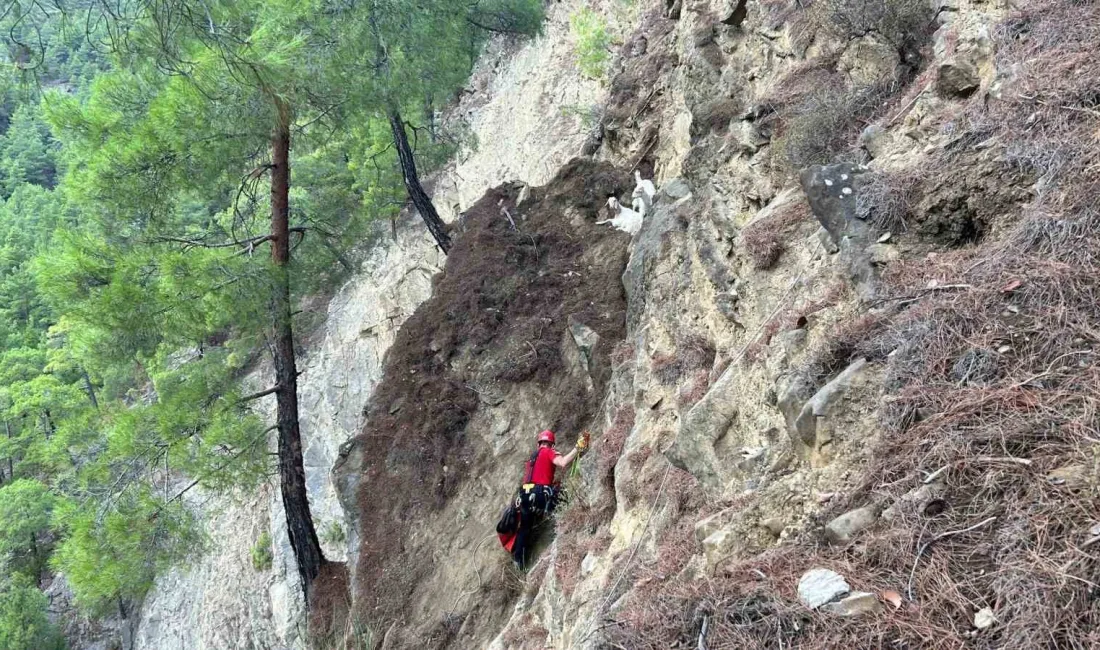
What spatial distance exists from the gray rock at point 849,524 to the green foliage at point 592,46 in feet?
38.8

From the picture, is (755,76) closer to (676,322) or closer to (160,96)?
(676,322)

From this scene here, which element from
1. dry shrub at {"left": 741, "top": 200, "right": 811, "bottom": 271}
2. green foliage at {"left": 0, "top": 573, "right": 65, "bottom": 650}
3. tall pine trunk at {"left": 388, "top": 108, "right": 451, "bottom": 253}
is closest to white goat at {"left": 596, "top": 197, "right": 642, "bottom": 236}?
tall pine trunk at {"left": 388, "top": 108, "right": 451, "bottom": 253}

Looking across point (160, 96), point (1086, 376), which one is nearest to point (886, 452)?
point (1086, 376)

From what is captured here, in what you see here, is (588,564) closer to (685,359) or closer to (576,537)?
(576,537)

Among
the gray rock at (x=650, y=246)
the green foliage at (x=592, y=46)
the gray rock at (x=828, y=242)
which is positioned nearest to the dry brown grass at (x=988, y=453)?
the gray rock at (x=828, y=242)

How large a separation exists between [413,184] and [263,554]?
726 cm

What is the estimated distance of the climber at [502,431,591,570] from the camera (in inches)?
289

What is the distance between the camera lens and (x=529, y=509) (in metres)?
7.34

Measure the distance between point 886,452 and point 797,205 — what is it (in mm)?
3116

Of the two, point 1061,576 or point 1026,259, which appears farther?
point 1026,259

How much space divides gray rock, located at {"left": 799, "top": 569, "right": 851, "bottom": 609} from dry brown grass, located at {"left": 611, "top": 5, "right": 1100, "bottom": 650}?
56mm

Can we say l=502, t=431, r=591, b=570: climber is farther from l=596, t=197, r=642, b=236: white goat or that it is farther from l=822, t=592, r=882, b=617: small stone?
l=822, t=592, r=882, b=617: small stone

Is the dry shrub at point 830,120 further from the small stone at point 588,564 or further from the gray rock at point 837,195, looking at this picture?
the small stone at point 588,564

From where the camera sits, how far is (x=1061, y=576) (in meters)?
2.27
